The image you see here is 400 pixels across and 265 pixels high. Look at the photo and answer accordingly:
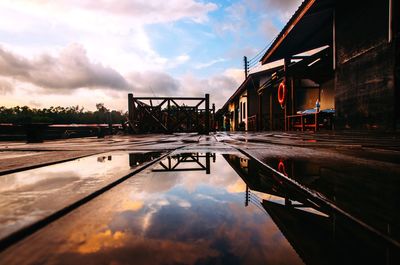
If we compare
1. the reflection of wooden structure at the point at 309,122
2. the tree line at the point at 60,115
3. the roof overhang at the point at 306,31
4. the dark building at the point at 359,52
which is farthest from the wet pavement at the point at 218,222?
the tree line at the point at 60,115

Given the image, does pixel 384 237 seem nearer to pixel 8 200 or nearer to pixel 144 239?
pixel 144 239

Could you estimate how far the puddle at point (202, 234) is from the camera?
1.75 ft

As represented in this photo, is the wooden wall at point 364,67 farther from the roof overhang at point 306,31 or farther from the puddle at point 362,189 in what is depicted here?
the puddle at point 362,189

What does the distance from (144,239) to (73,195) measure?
526mm

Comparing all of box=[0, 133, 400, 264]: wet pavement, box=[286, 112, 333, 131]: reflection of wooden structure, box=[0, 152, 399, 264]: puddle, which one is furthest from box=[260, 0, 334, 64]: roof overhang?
box=[0, 152, 399, 264]: puddle

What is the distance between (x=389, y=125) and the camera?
4.98 m

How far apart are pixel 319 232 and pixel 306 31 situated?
10226 millimetres

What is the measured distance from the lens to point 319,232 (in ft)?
2.13

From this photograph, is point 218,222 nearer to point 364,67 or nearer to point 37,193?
point 37,193

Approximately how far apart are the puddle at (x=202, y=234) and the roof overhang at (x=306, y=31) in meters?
7.18

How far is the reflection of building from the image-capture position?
52 cm

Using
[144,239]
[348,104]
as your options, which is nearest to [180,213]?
[144,239]

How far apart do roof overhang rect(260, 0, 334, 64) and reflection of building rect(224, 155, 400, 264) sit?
278 inches

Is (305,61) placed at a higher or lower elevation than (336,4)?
lower
